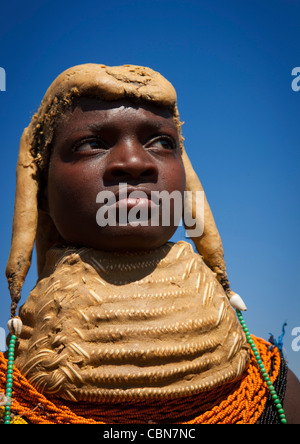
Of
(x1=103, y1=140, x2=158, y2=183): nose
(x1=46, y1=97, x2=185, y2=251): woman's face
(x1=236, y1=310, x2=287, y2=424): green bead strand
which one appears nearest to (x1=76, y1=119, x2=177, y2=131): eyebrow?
(x1=46, y1=97, x2=185, y2=251): woman's face

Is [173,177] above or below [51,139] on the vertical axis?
below

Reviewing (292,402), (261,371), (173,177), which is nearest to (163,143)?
(173,177)

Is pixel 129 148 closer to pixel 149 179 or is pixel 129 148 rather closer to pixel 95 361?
pixel 149 179

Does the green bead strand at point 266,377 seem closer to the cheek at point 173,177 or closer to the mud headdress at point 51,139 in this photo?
the mud headdress at point 51,139

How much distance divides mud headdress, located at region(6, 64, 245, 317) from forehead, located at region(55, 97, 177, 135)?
0.03 meters

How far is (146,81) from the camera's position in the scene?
7.11 ft

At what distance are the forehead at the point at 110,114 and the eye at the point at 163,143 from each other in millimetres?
61

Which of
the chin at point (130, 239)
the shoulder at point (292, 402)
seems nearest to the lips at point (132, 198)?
the chin at point (130, 239)

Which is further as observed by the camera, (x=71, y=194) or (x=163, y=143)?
(x=163, y=143)

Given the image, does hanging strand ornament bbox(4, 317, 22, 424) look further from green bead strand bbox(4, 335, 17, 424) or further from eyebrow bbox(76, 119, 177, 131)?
eyebrow bbox(76, 119, 177, 131)

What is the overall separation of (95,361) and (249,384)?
0.74 metres

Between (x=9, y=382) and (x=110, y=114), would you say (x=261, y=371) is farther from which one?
(x=110, y=114)

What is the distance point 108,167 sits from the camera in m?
1.98

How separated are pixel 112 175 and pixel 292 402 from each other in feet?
4.40
